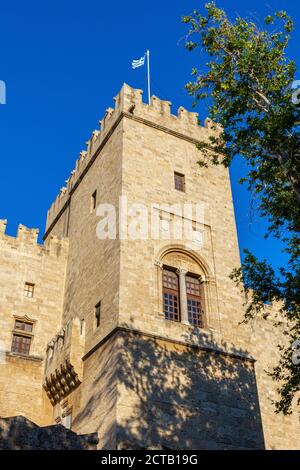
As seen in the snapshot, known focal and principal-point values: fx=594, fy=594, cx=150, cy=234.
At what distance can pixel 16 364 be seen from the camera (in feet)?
69.4

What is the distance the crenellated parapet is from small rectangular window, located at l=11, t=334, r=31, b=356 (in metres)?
1.30

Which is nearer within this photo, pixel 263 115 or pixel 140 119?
pixel 263 115

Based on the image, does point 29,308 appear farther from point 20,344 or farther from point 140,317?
point 140,317

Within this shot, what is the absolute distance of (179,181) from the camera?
906 inches

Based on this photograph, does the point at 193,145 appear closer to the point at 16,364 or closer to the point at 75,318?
the point at 75,318

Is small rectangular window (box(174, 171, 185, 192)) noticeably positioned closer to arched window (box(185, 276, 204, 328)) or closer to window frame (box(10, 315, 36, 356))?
arched window (box(185, 276, 204, 328))

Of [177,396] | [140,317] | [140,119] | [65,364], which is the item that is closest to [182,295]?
[140,317]

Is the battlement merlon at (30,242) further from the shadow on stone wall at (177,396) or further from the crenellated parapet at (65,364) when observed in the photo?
the shadow on stone wall at (177,396)

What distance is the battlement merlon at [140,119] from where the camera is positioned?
23453 mm

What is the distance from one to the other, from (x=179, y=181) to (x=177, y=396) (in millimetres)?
8782

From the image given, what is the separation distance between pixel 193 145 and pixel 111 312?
9.04m

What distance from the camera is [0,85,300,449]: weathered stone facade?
1722 cm
